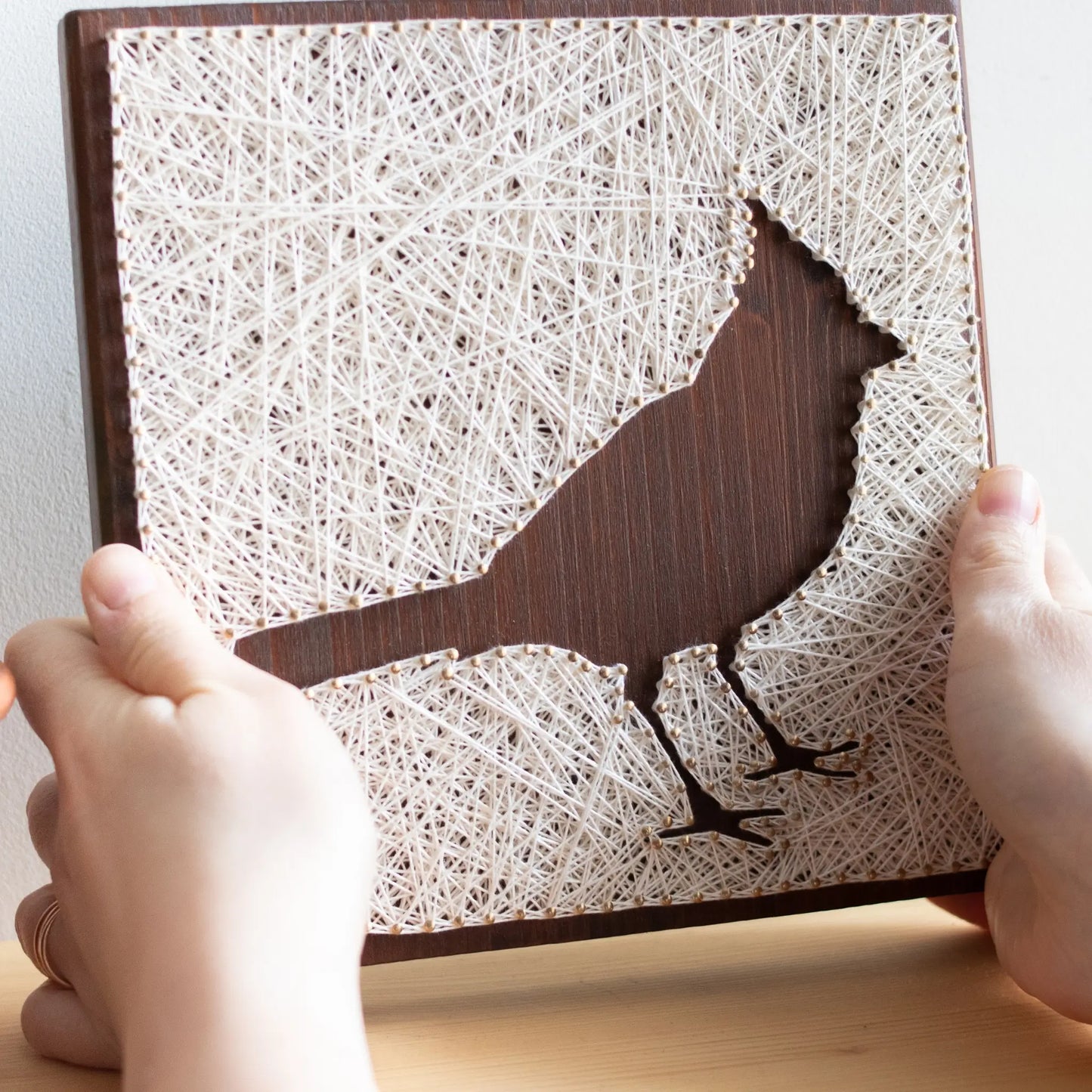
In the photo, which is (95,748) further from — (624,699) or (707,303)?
(707,303)

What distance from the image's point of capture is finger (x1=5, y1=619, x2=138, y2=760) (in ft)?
1.57

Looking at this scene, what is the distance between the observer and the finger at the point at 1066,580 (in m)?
0.62

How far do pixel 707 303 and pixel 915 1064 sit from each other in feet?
1.20

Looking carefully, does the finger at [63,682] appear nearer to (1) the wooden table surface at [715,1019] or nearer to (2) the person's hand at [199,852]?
(2) the person's hand at [199,852]

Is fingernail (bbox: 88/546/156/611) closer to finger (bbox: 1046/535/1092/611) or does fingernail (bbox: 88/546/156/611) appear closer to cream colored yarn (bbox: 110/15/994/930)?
cream colored yarn (bbox: 110/15/994/930)

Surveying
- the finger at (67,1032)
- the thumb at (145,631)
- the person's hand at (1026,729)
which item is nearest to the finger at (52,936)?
the finger at (67,1032)

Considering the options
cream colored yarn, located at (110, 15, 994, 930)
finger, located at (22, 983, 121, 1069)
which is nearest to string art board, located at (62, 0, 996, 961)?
cream colored yarn, located at (110, 15, 994, 930)

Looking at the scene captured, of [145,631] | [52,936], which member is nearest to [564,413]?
[145,631]

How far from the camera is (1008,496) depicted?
1.98ft

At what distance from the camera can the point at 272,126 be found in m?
0.55

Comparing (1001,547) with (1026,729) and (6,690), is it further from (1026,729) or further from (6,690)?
(6,690)

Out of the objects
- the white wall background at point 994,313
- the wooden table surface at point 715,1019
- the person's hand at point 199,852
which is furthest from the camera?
the white wall background at point 994,313

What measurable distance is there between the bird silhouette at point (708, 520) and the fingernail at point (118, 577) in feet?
0.38

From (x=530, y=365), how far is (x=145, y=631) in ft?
0.71
